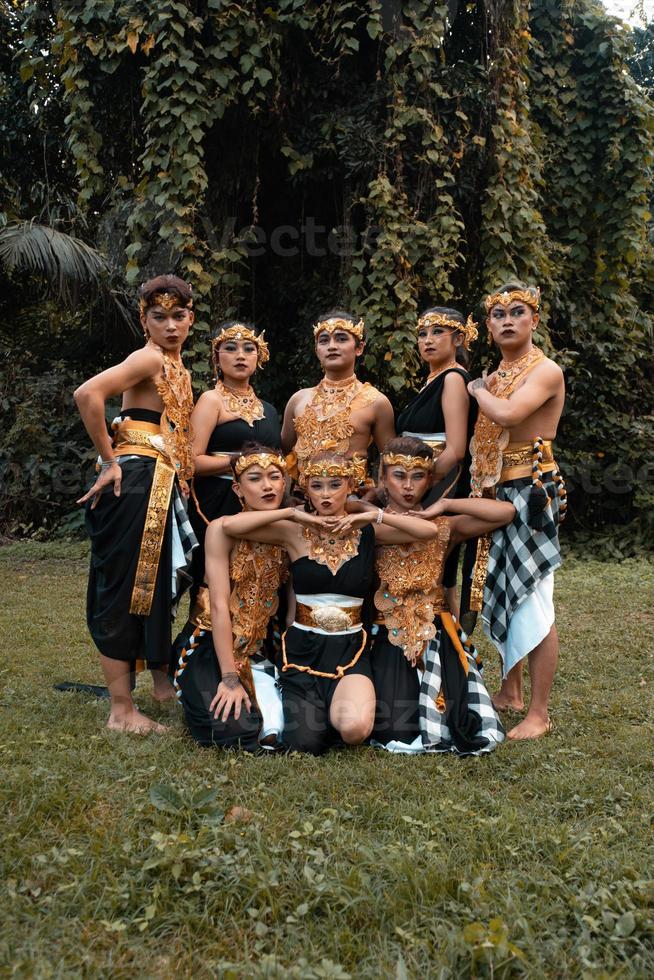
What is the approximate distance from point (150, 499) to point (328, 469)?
0.78 metres

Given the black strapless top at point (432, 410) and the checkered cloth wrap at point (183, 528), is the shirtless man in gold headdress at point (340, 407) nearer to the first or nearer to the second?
the black strapless top at point (432, 410)

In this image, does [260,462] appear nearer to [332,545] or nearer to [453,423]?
[332,545]

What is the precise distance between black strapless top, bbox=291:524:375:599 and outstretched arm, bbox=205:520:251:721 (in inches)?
11.3

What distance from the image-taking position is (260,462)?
352 cm

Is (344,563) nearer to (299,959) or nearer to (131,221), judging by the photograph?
(299,959)

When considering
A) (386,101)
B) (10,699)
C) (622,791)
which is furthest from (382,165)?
(622,791)

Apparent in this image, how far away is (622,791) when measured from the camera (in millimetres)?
2914

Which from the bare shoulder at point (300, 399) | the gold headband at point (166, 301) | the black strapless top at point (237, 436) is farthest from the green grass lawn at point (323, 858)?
the gold headband at point (166, 301)

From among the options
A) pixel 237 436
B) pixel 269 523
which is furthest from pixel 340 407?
pixel 269 523

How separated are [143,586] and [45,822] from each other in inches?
45.6

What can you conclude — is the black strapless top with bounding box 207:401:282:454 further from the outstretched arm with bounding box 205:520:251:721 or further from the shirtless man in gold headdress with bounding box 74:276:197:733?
the outstretched arm with bounding box 205:520:251:721

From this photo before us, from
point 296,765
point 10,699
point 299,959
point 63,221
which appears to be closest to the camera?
point 299,959

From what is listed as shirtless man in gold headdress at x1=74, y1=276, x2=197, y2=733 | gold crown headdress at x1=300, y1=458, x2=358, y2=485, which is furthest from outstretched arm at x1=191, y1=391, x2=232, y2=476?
gold crown headdress at x1=300, y1=458, x2=358, y2=485

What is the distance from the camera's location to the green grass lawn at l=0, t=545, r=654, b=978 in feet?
6.68
